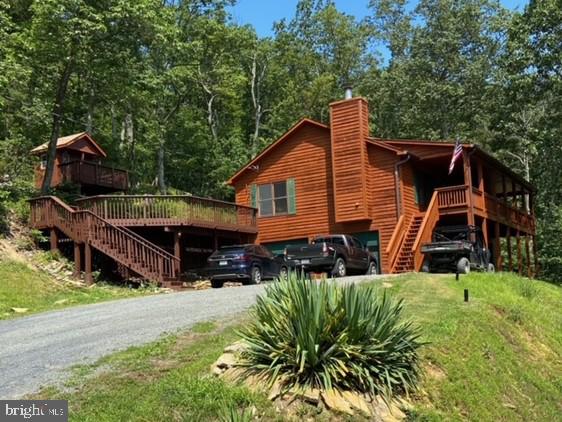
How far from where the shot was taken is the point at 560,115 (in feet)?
106

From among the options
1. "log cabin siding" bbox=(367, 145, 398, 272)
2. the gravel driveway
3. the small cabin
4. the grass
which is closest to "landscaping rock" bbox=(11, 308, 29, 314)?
the grass

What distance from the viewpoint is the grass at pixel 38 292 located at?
711 inches

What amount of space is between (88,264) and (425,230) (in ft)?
39.9

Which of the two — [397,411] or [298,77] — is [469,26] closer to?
[298,77]

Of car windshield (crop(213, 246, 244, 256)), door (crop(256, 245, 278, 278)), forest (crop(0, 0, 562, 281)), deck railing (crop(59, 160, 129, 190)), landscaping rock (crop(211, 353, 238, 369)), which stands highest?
forest (crop(0, 0, 562, 281))

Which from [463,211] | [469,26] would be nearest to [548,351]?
[463,211]

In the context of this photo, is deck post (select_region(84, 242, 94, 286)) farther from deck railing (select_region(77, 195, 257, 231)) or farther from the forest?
the forest

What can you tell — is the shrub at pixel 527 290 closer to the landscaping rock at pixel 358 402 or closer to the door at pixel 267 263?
the door at pixel 267 263

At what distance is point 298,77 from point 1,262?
35.8 m

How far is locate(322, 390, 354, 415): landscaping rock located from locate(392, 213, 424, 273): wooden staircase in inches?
667

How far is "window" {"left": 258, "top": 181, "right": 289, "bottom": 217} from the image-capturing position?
3025 centimetres

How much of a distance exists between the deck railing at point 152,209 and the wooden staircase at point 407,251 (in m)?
7.61

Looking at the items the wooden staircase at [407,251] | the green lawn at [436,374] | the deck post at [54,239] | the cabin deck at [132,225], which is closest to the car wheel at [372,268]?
the wooden staircase at [407,251]

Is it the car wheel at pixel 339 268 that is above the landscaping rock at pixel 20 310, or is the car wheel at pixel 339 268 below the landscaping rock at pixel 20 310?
above
